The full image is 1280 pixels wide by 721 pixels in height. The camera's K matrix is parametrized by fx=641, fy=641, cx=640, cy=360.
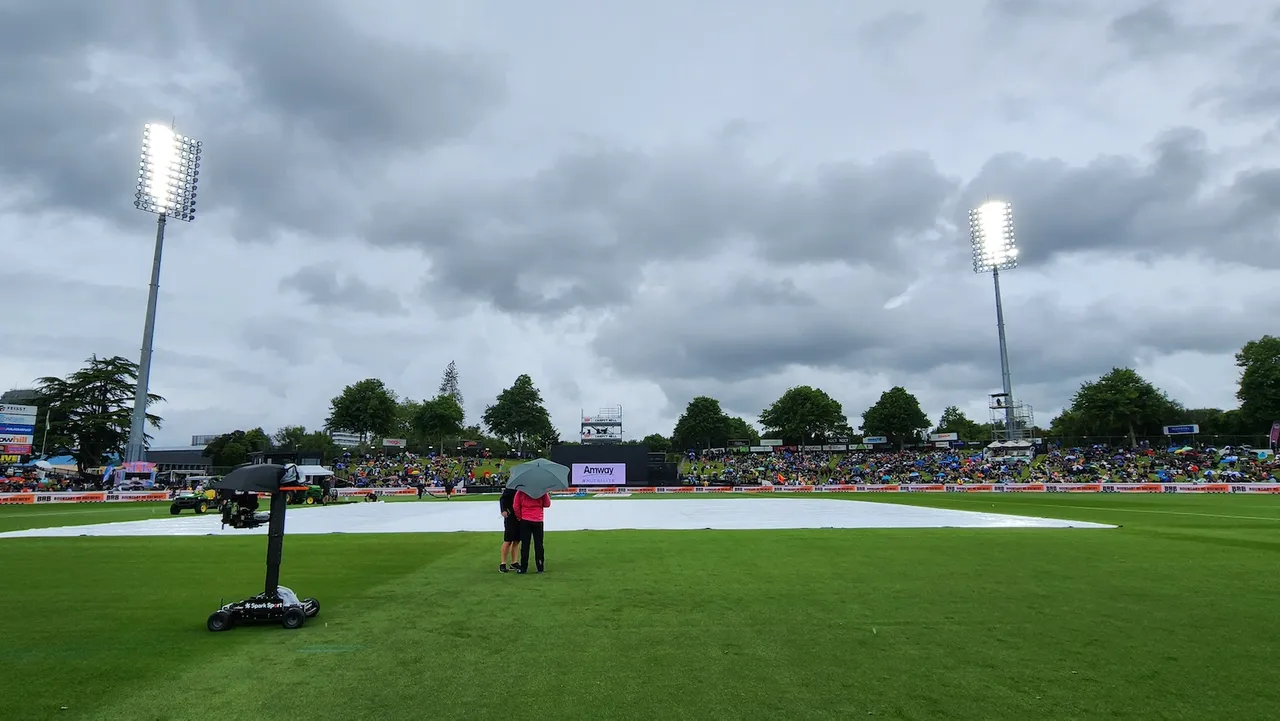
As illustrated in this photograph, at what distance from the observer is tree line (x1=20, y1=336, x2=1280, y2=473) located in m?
68.7

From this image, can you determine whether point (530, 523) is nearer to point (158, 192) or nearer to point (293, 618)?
point (293, 618)

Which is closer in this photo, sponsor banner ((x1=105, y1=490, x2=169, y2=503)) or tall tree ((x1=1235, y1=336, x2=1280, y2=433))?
sponsor banner ((x1=105, y1=490, x2=169, y2=503))

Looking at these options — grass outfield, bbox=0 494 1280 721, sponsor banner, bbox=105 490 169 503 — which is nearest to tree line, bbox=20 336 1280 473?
sponsor banner, bbox=105 490 169 503

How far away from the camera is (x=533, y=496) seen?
1075 cm

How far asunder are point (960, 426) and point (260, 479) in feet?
543

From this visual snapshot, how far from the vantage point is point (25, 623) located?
7348mm

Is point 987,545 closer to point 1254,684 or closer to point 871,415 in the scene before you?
point 1254,684

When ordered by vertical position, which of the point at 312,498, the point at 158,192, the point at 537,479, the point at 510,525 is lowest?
the point at 312,498

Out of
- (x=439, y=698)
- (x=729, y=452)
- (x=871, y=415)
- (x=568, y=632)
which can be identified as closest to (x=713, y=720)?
(x=439, y=698)

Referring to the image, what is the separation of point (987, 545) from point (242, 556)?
51.8 ft

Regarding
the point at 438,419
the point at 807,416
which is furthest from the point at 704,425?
the point at 438,419

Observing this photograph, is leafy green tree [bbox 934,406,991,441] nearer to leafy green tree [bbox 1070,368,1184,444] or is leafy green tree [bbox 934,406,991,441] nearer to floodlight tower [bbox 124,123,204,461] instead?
leafy green tree [bbox 1070,368,1184,444]

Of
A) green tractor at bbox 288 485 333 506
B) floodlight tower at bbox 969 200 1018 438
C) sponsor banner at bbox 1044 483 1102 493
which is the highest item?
floodlight tower at bbox 969 200 1018 438

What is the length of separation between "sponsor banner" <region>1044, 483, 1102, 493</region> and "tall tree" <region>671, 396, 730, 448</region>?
3049 inches
